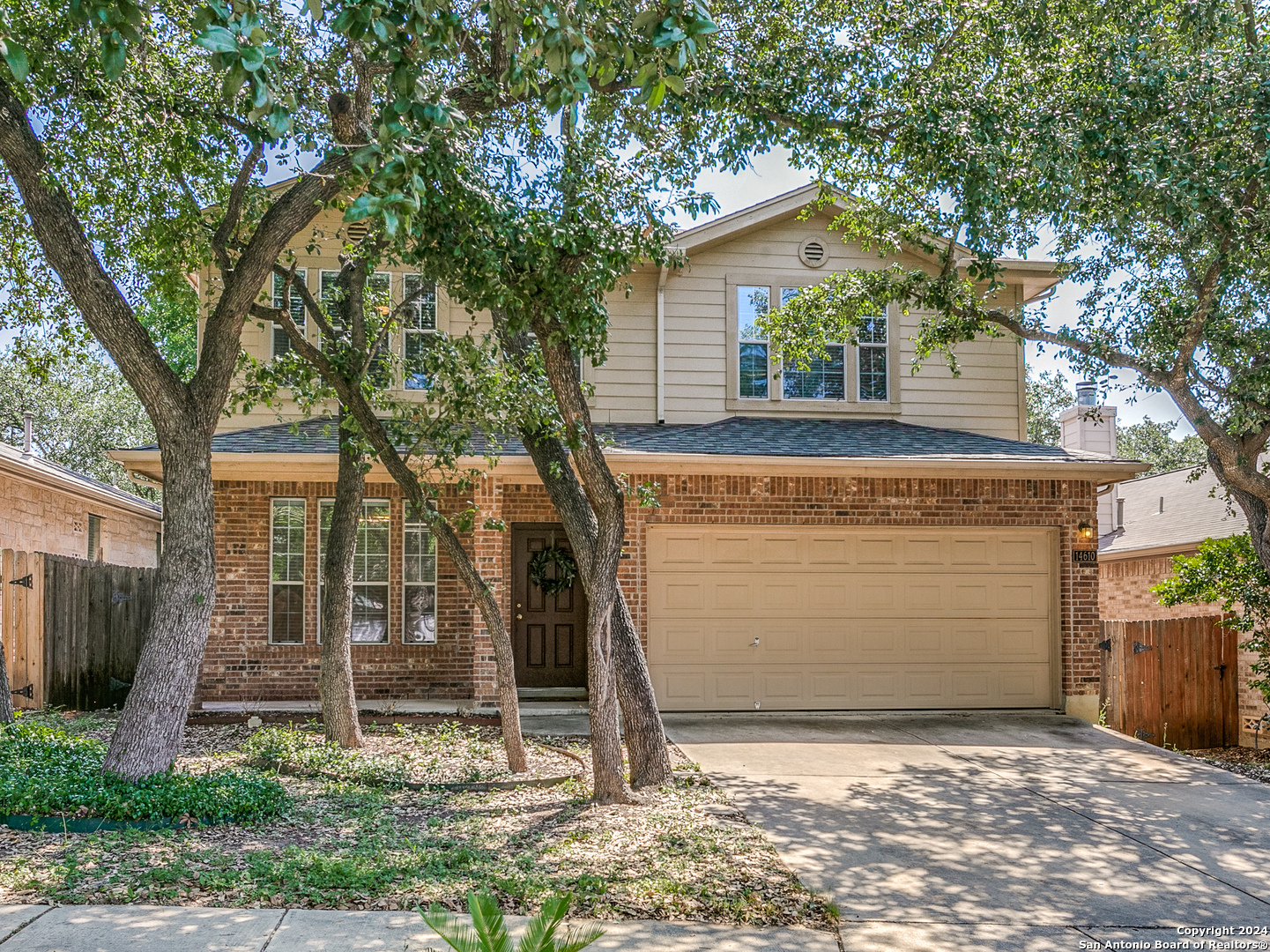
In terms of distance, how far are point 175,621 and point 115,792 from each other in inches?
44.2

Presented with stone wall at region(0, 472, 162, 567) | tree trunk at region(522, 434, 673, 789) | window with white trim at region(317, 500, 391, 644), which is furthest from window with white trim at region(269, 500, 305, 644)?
tree trunk at region(522, 434, 673, 789)

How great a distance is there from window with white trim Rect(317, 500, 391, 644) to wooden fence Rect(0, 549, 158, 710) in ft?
7.15

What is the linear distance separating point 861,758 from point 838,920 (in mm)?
4368

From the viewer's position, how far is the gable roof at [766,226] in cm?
1255

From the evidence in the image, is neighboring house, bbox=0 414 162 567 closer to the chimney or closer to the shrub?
the shrub

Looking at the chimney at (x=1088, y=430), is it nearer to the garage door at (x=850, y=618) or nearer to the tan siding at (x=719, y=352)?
the tan siding at (x=719, y=352)

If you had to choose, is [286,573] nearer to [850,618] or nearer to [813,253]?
[850,618]

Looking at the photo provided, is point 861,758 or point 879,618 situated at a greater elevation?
point 879,618

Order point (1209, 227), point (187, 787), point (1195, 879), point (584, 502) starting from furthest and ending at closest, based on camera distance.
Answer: point (1209, 227)
point (584, 502)
point (187, 787)
point (1195, 879)

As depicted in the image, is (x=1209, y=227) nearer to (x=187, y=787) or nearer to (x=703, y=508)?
(x=703, y=508)

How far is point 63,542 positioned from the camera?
1511cm

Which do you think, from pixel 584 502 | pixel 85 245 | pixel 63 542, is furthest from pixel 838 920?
pixel 63 542

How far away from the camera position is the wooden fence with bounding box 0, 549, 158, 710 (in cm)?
1067

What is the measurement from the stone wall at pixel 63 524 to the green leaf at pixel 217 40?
40.0 ft
